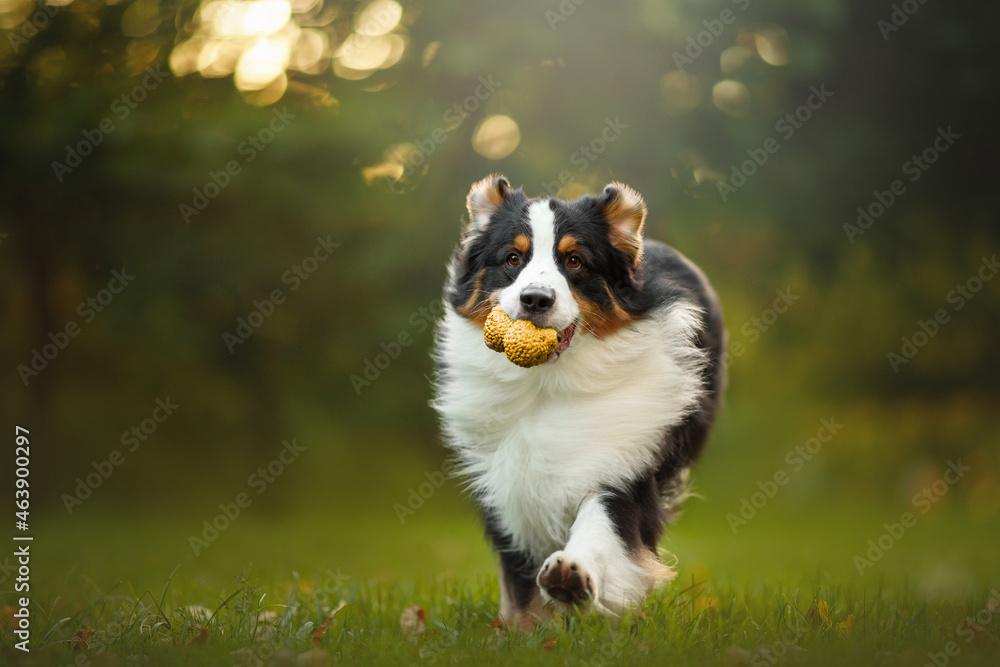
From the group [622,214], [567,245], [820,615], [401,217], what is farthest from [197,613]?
[401,217]

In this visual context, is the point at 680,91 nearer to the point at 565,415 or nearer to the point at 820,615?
the point at 565,415

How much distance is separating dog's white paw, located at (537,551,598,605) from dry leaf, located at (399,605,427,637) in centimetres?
93

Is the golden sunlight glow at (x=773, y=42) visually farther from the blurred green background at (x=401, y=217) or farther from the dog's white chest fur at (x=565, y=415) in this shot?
the dog's white chest fur at (x=565, y=415)

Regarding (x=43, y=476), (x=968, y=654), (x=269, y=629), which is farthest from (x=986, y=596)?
(x=43, y=476)

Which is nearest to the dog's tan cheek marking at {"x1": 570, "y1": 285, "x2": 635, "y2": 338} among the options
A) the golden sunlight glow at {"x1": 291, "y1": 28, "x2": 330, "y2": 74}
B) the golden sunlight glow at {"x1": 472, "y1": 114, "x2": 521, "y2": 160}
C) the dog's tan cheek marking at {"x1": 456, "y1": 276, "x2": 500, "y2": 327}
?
the dog's tan cheek marking at {"x1": 456, "y1": 276, "x2": 500, "y2": 327}

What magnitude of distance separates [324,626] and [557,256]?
78.4 inches

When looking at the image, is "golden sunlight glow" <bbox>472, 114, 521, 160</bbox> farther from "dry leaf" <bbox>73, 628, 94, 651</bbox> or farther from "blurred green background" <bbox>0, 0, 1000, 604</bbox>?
"dry leaf" <bbox>73, 628, 94, 651</bbox>

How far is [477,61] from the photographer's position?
344 inches

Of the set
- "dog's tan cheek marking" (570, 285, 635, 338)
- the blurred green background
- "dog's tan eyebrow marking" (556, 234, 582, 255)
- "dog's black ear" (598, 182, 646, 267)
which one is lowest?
the blurred green background

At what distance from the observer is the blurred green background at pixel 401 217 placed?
26.9ft

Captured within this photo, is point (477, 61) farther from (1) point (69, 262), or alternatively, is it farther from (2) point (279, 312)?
(1) point (69, 262)

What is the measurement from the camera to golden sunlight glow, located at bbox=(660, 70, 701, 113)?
8.55 metres

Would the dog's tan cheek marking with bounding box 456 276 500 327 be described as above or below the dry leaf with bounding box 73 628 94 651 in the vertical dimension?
above

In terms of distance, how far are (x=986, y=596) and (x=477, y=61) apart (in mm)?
6423
